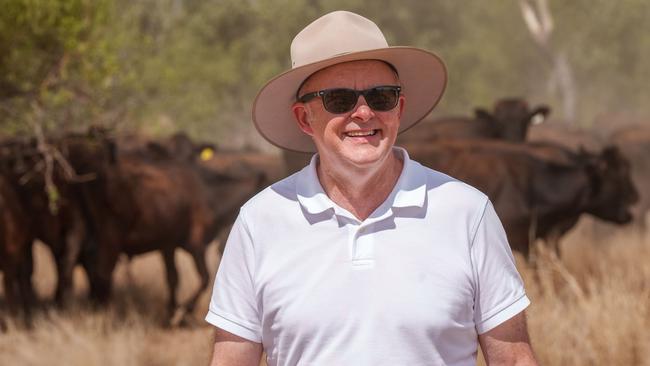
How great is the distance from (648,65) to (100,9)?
48.8m

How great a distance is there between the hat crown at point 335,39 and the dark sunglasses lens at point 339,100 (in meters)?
0.10

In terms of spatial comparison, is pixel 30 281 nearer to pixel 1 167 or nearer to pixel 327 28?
pixel 1 167

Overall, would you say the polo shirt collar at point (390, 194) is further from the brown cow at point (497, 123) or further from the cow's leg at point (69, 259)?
the brown cow at point (497, 123)

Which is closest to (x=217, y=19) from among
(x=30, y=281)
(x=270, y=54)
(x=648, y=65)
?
(x=270, y=54)

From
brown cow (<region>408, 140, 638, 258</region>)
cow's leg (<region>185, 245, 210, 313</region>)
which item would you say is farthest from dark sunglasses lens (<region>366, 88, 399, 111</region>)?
cow's leg (<region>185, 245, 210, 313</region>)

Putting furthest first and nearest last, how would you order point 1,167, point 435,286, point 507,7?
1. point 507,7
2. point 1,167
3. point 435,286

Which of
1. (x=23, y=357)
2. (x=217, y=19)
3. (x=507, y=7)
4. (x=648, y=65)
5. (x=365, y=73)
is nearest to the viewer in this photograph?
(x=365, y=73)

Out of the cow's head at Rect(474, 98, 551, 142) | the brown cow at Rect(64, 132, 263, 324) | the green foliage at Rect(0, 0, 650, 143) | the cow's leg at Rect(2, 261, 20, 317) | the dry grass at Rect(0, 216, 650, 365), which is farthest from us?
the cow's head at Rect(474, 98, 551, 142)

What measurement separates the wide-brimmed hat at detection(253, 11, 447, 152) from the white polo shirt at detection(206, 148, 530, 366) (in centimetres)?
35

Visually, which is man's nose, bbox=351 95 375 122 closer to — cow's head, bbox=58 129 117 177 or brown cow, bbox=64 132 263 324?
cow's head, bbox=58 129 117 177

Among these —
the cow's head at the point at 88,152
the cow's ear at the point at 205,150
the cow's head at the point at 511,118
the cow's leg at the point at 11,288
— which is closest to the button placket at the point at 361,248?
the cow's head at the point at 88,152

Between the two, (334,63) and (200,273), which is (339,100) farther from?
(200,273)

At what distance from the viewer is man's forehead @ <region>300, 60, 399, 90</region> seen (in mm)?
3160

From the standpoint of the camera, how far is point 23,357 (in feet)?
30.0
